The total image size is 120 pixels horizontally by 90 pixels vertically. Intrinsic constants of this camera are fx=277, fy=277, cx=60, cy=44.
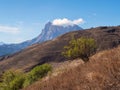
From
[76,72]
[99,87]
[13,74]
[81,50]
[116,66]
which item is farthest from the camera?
[13,74]

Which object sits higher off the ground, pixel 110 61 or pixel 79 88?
pixel 110 61

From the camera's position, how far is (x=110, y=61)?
10.3 m

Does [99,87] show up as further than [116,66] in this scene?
No

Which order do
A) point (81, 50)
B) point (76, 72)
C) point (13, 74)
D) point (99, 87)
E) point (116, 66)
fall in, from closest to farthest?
1. point (99, 87)
2. point (116, 66)
3. point (76, 72)
4. point (81, 50)
5. point (13, 74)

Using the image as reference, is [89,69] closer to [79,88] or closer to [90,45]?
[79,88]

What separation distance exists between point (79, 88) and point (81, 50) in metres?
44.2

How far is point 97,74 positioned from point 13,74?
8424 centimetres

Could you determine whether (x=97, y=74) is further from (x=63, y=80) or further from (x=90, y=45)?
(x=90, y=45)

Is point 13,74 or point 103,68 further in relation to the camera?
point 13,74

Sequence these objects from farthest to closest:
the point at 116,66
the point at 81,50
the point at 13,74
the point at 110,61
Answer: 1. the point at 13,74
2. the point at 81,50
3. the point at 110,61
4. the point at 116,66

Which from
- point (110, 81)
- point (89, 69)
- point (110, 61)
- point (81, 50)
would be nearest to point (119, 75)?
point (110, 81)

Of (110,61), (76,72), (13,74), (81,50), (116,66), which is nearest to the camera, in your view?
(116,66)

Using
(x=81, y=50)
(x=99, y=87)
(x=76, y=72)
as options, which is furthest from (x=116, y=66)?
(x=81, y=50)

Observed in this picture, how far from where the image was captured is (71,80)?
1025 cm
